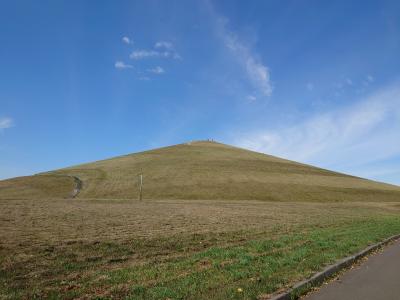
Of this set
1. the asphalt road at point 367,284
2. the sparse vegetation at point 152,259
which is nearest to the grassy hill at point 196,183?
the sparse vegetation at point 152,259

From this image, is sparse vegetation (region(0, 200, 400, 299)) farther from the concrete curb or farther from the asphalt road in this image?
the asphalt road

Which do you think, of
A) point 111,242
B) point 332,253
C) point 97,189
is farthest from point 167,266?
point 97,189

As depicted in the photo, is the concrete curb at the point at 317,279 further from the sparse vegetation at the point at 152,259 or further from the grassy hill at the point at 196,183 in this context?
the grassy hill at the point at 196,183

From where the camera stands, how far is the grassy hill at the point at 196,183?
73.8m

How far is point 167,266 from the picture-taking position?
42.9 feet

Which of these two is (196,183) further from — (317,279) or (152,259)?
(317,279)

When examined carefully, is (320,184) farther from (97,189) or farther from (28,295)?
(28,295)

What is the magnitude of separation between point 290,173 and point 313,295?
98.0 meters

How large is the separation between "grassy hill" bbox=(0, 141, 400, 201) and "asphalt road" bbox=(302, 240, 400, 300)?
5629cm

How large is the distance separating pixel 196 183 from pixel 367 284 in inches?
2793

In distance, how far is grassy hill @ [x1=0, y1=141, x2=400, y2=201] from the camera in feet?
242

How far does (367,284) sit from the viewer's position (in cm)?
1143

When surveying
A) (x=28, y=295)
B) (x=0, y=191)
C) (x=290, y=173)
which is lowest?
(x=28, y=295)

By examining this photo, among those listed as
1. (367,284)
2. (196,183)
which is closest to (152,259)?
(367,284)
